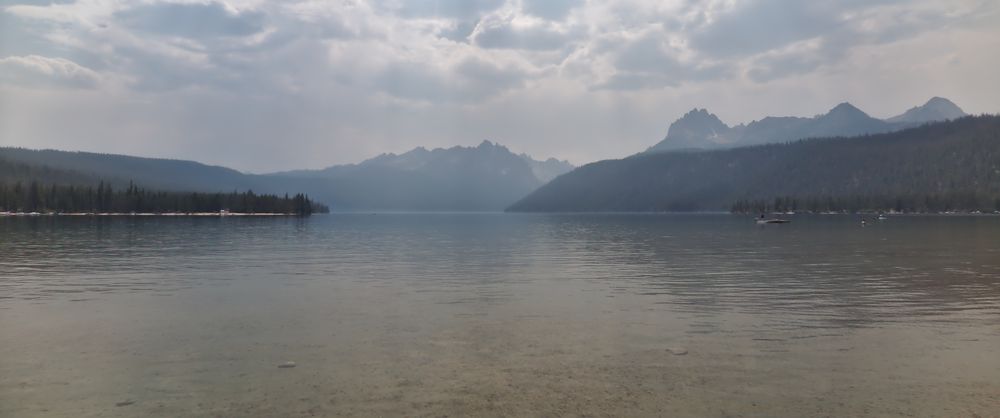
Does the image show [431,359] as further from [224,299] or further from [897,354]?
[224,299]

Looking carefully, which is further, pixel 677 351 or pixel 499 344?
pixel 499 344

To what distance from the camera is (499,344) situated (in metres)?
26.0

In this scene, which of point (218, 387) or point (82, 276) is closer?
point (218, 387)

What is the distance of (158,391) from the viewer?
760 inches

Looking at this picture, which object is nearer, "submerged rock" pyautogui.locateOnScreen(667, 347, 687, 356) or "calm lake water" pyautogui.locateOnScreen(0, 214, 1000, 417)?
"calm lake water" pyautogui.locateOnScreen(0, 214, 1000, 417)

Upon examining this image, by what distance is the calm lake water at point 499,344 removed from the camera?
1825cm

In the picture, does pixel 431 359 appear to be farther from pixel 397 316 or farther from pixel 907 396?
pixel 907 396

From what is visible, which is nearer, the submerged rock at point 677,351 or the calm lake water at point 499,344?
the calm lake water at point 499,344

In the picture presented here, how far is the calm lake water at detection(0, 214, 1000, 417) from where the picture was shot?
1825cm

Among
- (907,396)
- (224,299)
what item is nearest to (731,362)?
(907,396)

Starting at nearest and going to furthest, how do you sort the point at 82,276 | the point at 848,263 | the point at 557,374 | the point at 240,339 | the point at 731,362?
the point at 557,374 < the point at 731,362 < the point at 240,339 < the point at 82,276 < the point at 848,263

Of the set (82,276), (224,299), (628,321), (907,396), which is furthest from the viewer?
(82,276)

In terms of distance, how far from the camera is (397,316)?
109 feet

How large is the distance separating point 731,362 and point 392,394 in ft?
40.6
